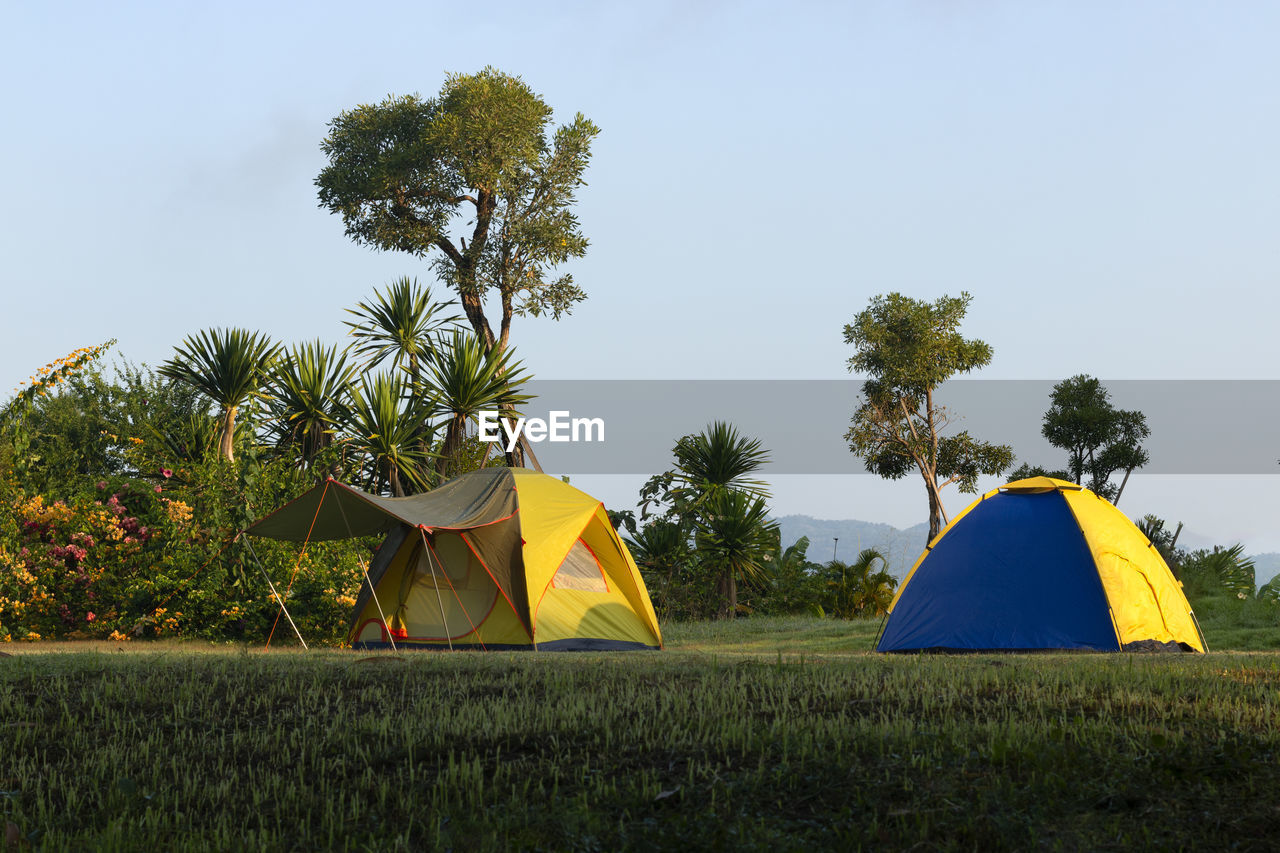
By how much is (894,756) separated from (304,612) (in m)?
13.0

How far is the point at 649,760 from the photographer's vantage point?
18.0ft

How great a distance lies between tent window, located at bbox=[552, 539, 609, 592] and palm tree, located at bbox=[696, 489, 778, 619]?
8574mm

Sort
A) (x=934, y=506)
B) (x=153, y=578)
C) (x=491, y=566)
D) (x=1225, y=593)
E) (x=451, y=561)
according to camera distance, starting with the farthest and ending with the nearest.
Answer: (x=934, y=506) < (x=1225, y=593) < (x=153, y=578) < (x=451, y=561) < (x=491, y=566)

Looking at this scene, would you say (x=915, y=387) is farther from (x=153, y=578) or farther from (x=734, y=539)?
(x=153, y=578)

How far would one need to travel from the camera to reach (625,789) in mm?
5012

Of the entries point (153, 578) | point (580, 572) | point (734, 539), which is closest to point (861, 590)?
point (734, 539)

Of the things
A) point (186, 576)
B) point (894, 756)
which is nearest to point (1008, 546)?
point (894, 756)

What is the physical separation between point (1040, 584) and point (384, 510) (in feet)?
25.3

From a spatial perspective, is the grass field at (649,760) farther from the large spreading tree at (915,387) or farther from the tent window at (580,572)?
the large spreading tree at (915,387)

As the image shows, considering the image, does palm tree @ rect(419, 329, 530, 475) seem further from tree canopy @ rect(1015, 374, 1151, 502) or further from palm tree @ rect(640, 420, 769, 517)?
tree canopy @ rect(1015, 374, 1151, 502)

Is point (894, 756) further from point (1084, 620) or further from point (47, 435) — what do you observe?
point (47, 435)

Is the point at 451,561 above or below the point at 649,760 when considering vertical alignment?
above

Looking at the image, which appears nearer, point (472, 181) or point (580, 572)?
point (580, 572)

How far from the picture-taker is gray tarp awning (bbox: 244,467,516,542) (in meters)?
13.4
